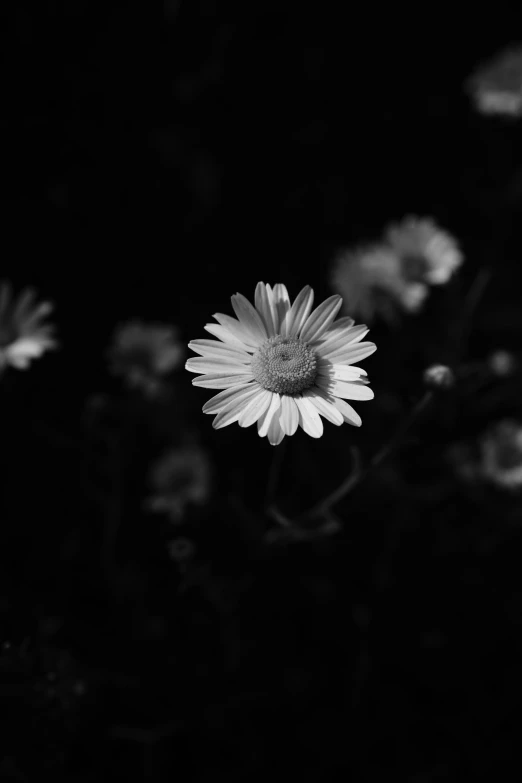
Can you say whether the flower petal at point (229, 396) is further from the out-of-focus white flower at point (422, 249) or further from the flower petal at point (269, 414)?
the out-of-focus white flower at point (422, 249)

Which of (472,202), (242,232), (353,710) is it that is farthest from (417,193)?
(353,710)

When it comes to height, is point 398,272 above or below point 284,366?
above

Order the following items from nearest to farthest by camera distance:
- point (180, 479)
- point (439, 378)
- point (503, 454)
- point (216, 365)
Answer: point (216, 365) → point (439, 378) → point (180, 479) → point (503, 454)

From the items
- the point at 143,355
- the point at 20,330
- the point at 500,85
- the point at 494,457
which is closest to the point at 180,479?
the point at 143,355

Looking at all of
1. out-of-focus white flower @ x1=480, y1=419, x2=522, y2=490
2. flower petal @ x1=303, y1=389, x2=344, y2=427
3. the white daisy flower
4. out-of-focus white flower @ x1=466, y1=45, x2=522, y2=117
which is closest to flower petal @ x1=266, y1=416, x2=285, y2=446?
the white daisy flower

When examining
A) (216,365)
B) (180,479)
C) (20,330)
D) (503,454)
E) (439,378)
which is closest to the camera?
(216,365)

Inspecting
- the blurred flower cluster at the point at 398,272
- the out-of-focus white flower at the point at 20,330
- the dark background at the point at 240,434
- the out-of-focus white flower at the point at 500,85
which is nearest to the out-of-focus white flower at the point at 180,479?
the dark background at the point at 240,434

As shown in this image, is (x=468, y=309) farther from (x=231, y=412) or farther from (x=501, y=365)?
(x=231, y=412)
